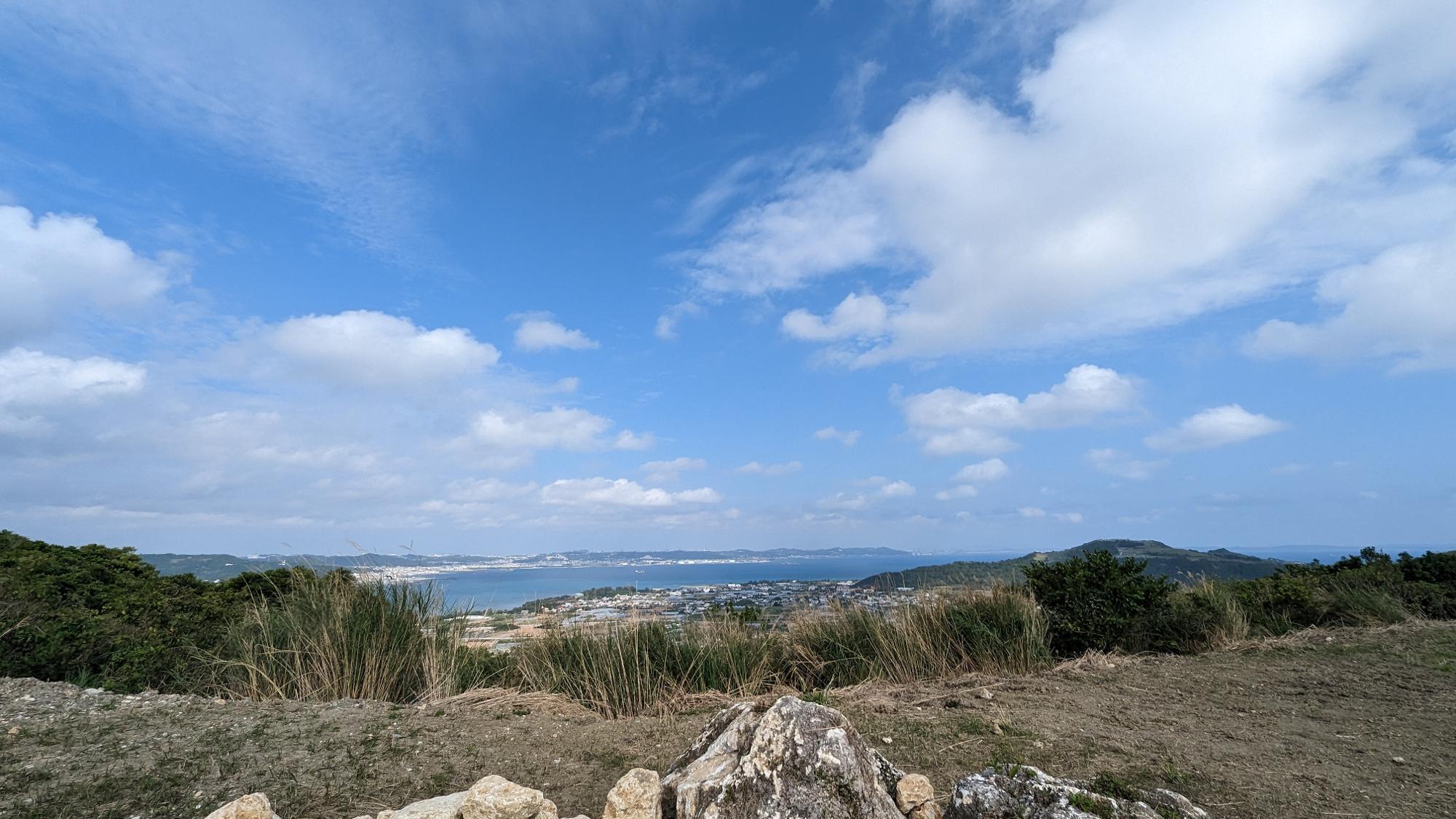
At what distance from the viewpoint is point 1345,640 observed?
8.36m

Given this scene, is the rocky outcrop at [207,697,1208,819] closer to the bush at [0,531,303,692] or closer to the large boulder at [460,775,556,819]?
the large boulder at [460,775,556,819]

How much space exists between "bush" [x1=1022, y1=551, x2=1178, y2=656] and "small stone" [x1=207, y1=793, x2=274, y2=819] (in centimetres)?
826

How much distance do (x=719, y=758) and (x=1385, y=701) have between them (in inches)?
251

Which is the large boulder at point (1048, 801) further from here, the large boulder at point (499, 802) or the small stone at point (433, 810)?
the small stone at point (433, 810)

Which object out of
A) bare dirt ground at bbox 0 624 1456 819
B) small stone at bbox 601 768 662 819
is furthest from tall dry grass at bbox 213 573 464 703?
small stone at bbox 601 768 662 819

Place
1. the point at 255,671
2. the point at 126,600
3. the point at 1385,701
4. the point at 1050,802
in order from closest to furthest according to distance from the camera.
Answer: the point at 1050,802
the point at 1385,701
the point at 255,671
the point at 126,600

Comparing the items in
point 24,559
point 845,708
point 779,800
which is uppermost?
point 24,559

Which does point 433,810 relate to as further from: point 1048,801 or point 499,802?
point 1048,801

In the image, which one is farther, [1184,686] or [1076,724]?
[1184,686]

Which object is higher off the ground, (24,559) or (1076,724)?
(24,559)

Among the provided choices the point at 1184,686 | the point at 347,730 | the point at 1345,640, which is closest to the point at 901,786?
the point at 347,730

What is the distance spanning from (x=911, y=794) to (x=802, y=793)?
67 centimetres

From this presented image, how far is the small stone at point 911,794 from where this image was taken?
3.12 meters

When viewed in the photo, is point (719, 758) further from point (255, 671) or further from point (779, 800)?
point (255, 671)
